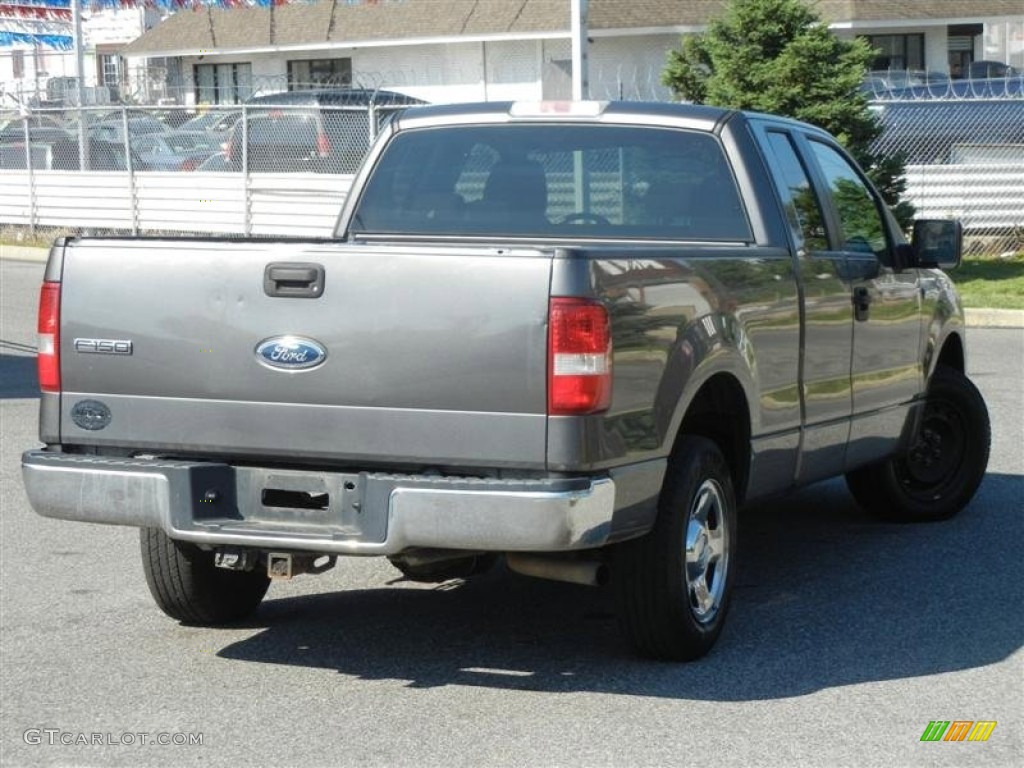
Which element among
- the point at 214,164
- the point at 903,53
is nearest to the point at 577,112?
the point at 214,164

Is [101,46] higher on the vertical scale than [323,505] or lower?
higher

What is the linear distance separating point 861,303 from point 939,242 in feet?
2.89

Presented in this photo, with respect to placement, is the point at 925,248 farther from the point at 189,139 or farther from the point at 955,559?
the point at 189,139

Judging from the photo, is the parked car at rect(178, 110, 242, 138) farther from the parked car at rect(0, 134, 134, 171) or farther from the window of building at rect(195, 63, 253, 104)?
the window of building at rect(195, 63, 253, 104)

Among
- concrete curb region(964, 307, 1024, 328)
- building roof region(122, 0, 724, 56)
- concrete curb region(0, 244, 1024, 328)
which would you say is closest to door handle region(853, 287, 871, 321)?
concrete curb region(0, 244, 1024, 328)

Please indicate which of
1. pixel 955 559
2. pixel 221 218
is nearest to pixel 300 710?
pixel 955 559

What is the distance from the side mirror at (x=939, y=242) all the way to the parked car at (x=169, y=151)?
2229 centimetres

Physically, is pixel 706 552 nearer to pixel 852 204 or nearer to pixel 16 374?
pixel 852 204

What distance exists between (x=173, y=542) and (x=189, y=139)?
2617 cm

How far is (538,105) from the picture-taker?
24.1 ft

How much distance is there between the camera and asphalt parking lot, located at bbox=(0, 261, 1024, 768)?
5.24m

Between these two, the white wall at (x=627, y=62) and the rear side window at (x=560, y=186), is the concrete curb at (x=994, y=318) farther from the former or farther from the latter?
the white wall at (x=627, y=62)

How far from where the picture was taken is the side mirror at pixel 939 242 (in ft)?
26.6

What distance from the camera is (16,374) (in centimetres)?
1456
